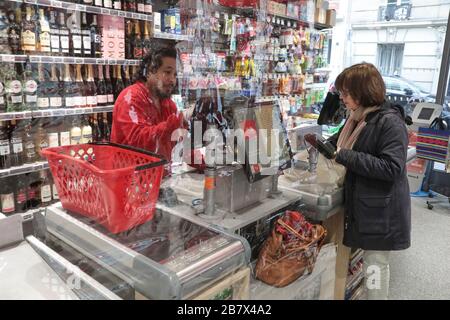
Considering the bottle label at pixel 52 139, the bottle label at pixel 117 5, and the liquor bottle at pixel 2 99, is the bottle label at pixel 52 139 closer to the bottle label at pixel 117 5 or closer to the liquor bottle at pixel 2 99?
the liquor bottle at pixel 2 99

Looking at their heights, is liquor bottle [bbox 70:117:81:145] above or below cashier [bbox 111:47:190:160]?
below

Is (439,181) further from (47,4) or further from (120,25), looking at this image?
(47,4)

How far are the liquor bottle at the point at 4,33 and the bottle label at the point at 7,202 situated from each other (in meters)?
1.07

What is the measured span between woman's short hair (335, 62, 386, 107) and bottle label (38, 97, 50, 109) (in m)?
2.22

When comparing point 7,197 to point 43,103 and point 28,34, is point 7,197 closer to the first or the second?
point 43,103

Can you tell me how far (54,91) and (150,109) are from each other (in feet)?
4.16

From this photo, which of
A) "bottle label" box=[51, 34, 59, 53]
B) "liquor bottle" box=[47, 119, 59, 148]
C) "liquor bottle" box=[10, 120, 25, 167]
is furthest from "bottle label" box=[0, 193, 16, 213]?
"bottle label" box=[51, 34, 59, 53]

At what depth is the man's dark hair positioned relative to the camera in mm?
2146

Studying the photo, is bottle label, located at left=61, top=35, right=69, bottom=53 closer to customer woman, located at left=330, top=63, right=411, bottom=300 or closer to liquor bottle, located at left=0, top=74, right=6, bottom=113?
liquor bottle, located at left=0, top=74, right=6, bottom=113

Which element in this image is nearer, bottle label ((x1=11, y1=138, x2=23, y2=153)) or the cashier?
the cashier

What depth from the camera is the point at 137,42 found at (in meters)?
3.51

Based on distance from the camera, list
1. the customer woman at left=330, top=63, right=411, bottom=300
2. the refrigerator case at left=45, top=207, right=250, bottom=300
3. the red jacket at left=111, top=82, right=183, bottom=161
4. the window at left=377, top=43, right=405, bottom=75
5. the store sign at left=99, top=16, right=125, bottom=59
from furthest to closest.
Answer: the window at left=377, top=43, right=405, bottom=75, the store sign at left=99, top=16, right=125, bottom=59, the red jacket at left=111, top=82, right=183, bottom=161, the customer woman at left=330, top=63, right=411, bottom=300, the refrigerator case at left=45, top=207, right=250, bottom=300

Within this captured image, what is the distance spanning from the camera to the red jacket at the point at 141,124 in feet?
6.73
